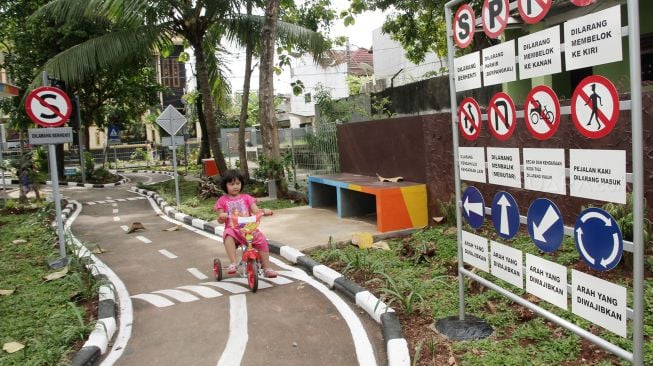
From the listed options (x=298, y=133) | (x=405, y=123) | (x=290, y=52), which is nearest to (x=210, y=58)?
(x=290, y=52)

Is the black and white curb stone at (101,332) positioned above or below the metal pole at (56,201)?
below

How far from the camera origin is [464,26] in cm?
391

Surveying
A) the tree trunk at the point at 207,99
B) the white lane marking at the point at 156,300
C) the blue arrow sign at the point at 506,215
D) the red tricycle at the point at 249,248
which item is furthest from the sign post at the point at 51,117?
the tree trunk at the point at 207,99

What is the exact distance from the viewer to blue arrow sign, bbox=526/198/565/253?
3.17 m

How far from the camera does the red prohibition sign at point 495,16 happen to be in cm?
344

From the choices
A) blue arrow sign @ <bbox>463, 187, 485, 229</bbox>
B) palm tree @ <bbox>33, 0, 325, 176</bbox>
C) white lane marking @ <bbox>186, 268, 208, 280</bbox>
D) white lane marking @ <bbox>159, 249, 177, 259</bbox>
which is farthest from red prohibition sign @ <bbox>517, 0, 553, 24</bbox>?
palm tree @ <bbox>33, 0, 325, 176</bbox>

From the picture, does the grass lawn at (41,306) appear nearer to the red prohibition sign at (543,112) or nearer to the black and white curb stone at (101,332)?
the black and white curb stone at (101,332)

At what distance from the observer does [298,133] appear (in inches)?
522

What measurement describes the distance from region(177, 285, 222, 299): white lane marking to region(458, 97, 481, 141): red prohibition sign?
10.6ft

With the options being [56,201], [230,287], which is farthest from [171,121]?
[230,287]

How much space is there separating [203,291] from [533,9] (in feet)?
14.3

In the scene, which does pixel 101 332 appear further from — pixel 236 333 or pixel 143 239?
pixel 143 239

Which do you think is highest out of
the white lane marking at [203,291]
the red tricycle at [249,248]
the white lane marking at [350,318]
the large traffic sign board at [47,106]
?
the large traffic sign board at [47,106]

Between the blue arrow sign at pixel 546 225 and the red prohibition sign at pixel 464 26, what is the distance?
1340 mm
